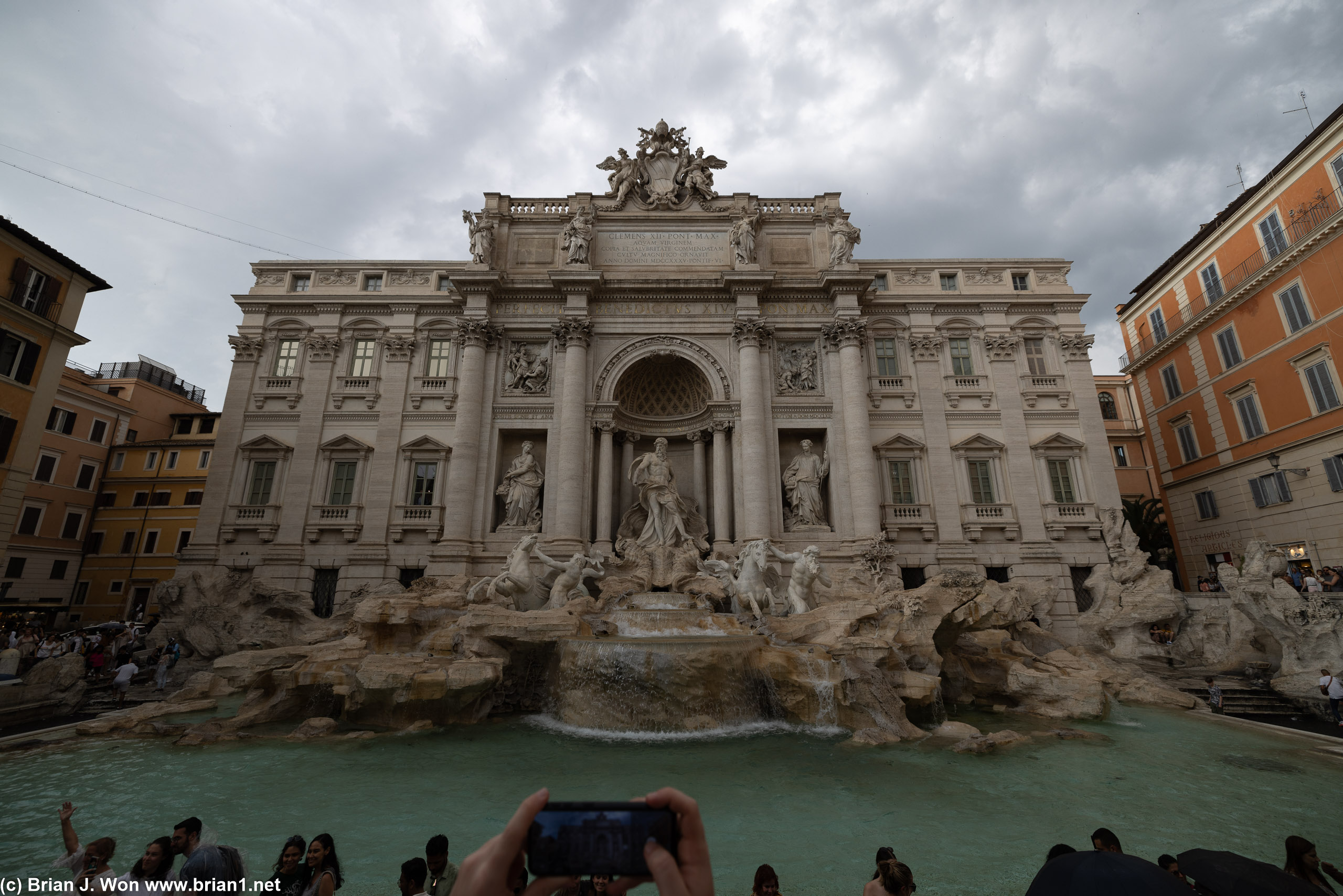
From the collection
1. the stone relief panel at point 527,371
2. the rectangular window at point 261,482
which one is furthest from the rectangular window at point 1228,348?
the rectangular window at point 261,482

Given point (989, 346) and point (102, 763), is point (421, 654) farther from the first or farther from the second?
point (989, 346)

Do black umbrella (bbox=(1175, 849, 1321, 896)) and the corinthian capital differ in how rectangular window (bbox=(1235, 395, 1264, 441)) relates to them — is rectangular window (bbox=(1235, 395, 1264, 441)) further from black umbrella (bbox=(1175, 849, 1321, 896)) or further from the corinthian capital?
black umbrella (bbox=(1175, 849, 1321, 896))

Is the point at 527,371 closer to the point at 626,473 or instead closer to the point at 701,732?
the point at 626,473

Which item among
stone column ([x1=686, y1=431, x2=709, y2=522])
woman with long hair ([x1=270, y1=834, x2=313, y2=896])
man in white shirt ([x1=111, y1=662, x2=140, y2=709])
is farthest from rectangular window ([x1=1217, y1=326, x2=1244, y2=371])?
man in white shirt ([x1=111, y1=662, x2=140, y2=709])

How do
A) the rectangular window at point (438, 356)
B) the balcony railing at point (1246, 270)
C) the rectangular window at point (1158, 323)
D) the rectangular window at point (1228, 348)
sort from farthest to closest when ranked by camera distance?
1. the rectangular window at point (1158, 323)
2. the rectangular window at point (438, 356)
3. the rectangular window at point (1228, 348)
4. the balcony railing at point (1246, 270)

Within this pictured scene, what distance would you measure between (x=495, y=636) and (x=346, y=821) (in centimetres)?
570

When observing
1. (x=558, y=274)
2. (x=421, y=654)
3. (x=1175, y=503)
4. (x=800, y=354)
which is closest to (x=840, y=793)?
(x=421, y=654)

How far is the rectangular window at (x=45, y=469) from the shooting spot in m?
26.6

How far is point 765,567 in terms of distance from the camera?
15430 millimetres

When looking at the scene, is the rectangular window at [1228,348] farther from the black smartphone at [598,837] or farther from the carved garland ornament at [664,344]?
the black smartphone at [598,837]

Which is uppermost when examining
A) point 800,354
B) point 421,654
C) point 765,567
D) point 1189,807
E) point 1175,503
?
point 800,354

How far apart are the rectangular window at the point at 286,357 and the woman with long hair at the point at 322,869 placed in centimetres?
2308

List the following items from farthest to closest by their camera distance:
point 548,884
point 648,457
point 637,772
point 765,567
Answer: point 648,457 → point 765,567 → point 637,772 → point 548,884

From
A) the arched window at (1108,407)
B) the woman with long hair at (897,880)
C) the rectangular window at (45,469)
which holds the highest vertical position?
the arched window at (1108,407)
